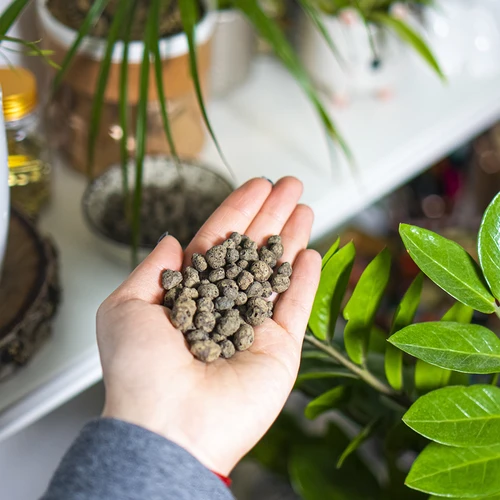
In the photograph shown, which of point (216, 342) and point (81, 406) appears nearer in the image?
point (216, 342)

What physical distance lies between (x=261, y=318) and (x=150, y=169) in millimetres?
369

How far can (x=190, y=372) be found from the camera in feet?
1.66

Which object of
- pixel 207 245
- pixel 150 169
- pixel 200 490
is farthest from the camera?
pixel 150 169

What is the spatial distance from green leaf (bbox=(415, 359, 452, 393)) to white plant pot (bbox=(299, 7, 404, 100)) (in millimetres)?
525

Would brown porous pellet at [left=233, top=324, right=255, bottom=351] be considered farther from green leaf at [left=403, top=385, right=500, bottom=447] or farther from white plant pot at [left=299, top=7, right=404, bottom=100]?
white plant pot at [left=299, top=7, right=404, bottom=100]

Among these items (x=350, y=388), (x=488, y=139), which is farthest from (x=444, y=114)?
(x=350, y=388)

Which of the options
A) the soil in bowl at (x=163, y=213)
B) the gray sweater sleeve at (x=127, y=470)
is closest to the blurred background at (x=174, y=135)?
the soil in bowl at (x=163, y=213)

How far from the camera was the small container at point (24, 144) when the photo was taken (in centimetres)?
70

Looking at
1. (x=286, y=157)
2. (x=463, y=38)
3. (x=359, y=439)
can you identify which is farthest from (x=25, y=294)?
(x=463, y=38)

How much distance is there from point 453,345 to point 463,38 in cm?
79

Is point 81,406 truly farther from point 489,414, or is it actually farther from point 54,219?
point 489,414

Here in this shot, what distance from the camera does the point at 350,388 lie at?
26.9 inches

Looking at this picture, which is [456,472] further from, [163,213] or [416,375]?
[163,213]

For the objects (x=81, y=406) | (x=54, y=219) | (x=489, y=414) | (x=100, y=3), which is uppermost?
(x=100, y=3)
